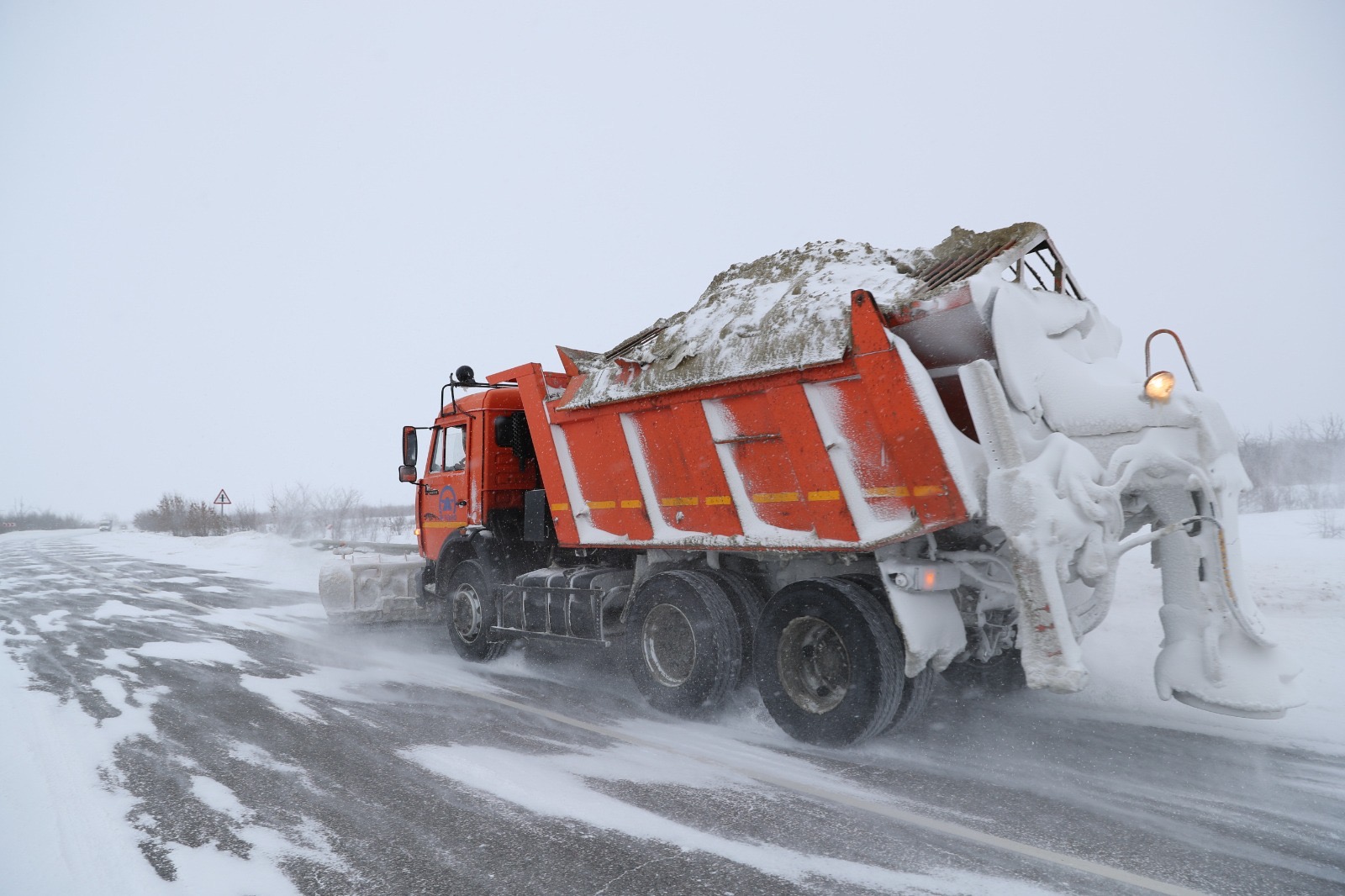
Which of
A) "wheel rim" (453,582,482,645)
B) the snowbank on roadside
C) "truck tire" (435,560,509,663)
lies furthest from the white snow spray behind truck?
the snowbank on roadside

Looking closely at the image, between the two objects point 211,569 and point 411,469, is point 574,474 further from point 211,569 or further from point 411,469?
point 211,569

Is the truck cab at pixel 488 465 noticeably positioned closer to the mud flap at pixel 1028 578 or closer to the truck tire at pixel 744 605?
the truck tire at pixel 744 605

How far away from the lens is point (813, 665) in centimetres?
500

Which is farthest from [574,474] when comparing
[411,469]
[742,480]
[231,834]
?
[231,834]

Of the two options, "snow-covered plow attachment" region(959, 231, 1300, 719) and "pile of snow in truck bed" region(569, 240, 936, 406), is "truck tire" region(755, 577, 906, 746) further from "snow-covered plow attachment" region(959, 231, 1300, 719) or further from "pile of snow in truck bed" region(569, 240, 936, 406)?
"pile of snow in truck bed" region(569, 240, 936, 406)

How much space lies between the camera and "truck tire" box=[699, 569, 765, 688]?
557 cm

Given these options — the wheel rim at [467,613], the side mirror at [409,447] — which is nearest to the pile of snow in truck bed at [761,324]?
the wheel rim at [467,613]

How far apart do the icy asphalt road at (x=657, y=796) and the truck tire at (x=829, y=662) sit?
212mm

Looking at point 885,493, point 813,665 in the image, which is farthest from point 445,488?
point 885,493

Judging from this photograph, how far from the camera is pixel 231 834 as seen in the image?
3.56 metres

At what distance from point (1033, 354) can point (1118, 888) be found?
2.75 m

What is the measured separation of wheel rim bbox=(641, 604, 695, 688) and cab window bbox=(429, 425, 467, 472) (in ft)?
11.0

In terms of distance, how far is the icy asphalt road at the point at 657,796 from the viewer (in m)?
3.16

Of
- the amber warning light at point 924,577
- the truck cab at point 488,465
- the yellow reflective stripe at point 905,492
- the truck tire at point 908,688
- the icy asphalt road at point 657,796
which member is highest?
the truck cab at point 488,465
